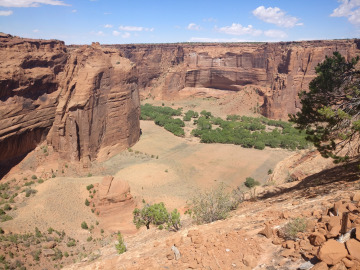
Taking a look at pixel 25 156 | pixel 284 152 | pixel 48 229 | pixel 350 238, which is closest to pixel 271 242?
pixel 350 238

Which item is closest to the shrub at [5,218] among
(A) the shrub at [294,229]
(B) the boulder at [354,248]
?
(A) the shrub at [294,229]

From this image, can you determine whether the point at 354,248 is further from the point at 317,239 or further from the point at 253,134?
the point at 253,134

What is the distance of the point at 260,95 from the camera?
2188 inches

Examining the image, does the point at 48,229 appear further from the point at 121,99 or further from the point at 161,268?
the point at 121,99

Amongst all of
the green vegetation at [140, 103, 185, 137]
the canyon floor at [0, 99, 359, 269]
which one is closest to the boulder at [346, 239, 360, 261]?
the canyon floor at [0, 99, 359, 269]

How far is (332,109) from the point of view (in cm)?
1030

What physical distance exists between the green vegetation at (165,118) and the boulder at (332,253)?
114ft

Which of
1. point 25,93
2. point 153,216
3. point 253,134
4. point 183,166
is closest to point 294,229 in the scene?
point 153,216

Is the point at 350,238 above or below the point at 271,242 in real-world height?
above

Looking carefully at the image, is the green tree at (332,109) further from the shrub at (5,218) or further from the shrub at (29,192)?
the shrub at (29,192)

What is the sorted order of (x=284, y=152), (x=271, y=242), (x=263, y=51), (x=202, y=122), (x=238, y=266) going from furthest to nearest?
(x=263, y=51), (x=202, y=122), (x=284, y=152), (x=271, y=242), (x=238, y=266)

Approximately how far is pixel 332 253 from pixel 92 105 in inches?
968

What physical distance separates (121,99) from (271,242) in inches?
1001

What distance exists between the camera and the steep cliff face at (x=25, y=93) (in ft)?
72.6
